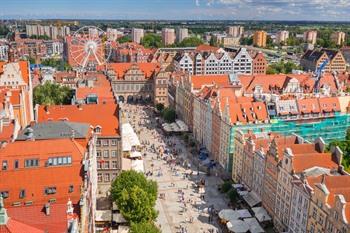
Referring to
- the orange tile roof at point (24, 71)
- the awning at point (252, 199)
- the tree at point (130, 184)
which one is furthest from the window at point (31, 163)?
the orange tile roof at point (24, 71)

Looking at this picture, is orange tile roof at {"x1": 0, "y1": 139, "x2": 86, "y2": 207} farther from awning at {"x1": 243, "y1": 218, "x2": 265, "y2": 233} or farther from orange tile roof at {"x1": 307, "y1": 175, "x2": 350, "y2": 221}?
orange tile roof at {"x1": 307, "y1": 175, "x2": 350, "y2": 221}

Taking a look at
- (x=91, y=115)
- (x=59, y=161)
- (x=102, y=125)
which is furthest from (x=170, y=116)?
(x=59, y=161)

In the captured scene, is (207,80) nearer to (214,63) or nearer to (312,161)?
(214,63)

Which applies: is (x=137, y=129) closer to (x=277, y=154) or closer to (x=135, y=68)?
(x=135, y=68)

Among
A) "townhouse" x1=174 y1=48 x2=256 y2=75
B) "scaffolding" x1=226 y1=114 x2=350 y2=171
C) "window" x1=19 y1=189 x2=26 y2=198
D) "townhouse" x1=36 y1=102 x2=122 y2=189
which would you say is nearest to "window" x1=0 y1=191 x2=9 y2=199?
"window" x1=19 y1=189 x2=26 y2=198

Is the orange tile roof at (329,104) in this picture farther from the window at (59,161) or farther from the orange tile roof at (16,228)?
the orange tile roof at (16,228)

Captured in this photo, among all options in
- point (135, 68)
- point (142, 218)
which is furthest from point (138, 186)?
point (135, 68)
